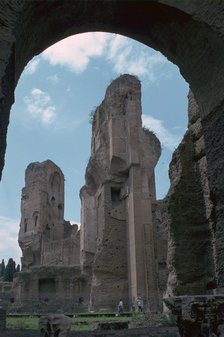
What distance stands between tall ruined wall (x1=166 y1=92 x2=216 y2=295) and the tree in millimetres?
44589

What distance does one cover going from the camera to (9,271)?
48125 mm

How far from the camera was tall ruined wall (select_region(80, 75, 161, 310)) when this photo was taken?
20812 millimetres

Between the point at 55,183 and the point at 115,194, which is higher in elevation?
the point at 55,183

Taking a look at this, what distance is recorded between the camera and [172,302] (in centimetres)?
277

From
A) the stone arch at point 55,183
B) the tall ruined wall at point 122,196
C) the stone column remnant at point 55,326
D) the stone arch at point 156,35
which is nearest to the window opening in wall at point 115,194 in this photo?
the tall ruined wall at point 122,196

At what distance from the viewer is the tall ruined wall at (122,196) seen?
68.3 ft

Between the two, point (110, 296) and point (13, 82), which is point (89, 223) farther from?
point (13, 82)

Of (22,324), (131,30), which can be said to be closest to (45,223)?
(22,324)

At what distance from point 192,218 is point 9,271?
4606cm

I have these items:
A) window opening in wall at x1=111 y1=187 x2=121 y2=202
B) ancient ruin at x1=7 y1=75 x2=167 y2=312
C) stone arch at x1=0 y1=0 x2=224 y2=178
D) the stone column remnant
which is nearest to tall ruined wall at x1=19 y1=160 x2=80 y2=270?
ancient ruin at x1=7 y1=75 x2=167 y2=312

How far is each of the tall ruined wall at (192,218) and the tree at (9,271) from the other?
146 ft

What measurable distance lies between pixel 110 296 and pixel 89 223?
364 inches

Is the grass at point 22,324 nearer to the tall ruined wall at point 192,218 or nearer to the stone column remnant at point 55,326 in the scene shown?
the stone column remnant at point 55,326

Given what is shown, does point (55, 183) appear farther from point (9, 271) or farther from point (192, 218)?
point (192, 218)
